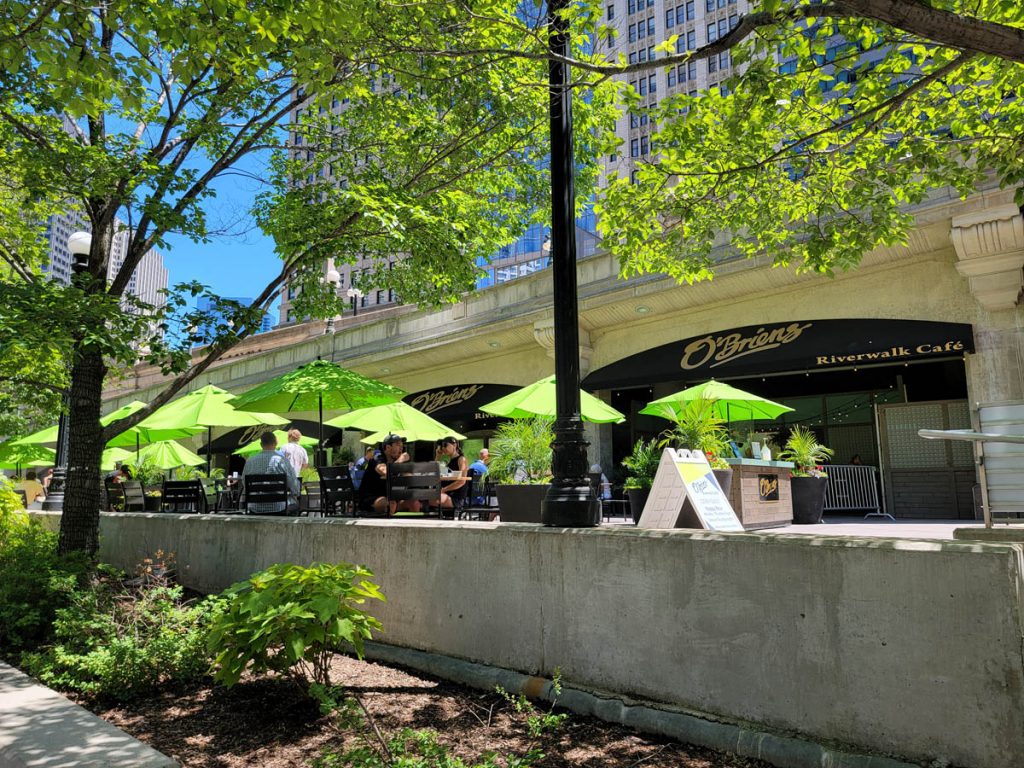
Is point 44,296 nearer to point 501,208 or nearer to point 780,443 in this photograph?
point 501,208

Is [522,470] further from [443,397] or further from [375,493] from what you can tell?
[443,397]

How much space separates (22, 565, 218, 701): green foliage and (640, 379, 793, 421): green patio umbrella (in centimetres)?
757

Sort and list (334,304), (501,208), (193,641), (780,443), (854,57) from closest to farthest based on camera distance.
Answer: (193,641)
(854,57)
(334,304)
(501,208)
(780,443)

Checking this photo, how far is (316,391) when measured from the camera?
10.4 metres

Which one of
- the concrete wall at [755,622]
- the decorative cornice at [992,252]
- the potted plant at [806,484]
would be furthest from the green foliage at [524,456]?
the decorative cornice at [992,252]

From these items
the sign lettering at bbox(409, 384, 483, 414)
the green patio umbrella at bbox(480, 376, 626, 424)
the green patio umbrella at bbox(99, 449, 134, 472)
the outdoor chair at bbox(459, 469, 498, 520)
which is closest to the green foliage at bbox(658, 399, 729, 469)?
the green patio umbrella at bbox(480, 376, 626, 424)

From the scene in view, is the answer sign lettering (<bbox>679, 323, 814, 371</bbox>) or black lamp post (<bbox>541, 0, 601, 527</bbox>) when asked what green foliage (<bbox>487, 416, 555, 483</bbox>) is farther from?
sign lettering (<bbox>679, 323, 814, 371</bbox>)

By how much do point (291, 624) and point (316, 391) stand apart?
6.63 metres

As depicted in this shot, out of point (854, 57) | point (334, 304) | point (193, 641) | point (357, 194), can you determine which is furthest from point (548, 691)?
point (334, 304)

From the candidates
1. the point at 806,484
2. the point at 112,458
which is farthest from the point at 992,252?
the point at 112,458

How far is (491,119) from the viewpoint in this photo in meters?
8.74

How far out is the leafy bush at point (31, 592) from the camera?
20.0 feet

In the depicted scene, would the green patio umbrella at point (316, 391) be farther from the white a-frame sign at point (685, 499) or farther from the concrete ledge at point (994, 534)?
the concrete ledge at point (994, 534)

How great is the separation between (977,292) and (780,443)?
21.1 feet
